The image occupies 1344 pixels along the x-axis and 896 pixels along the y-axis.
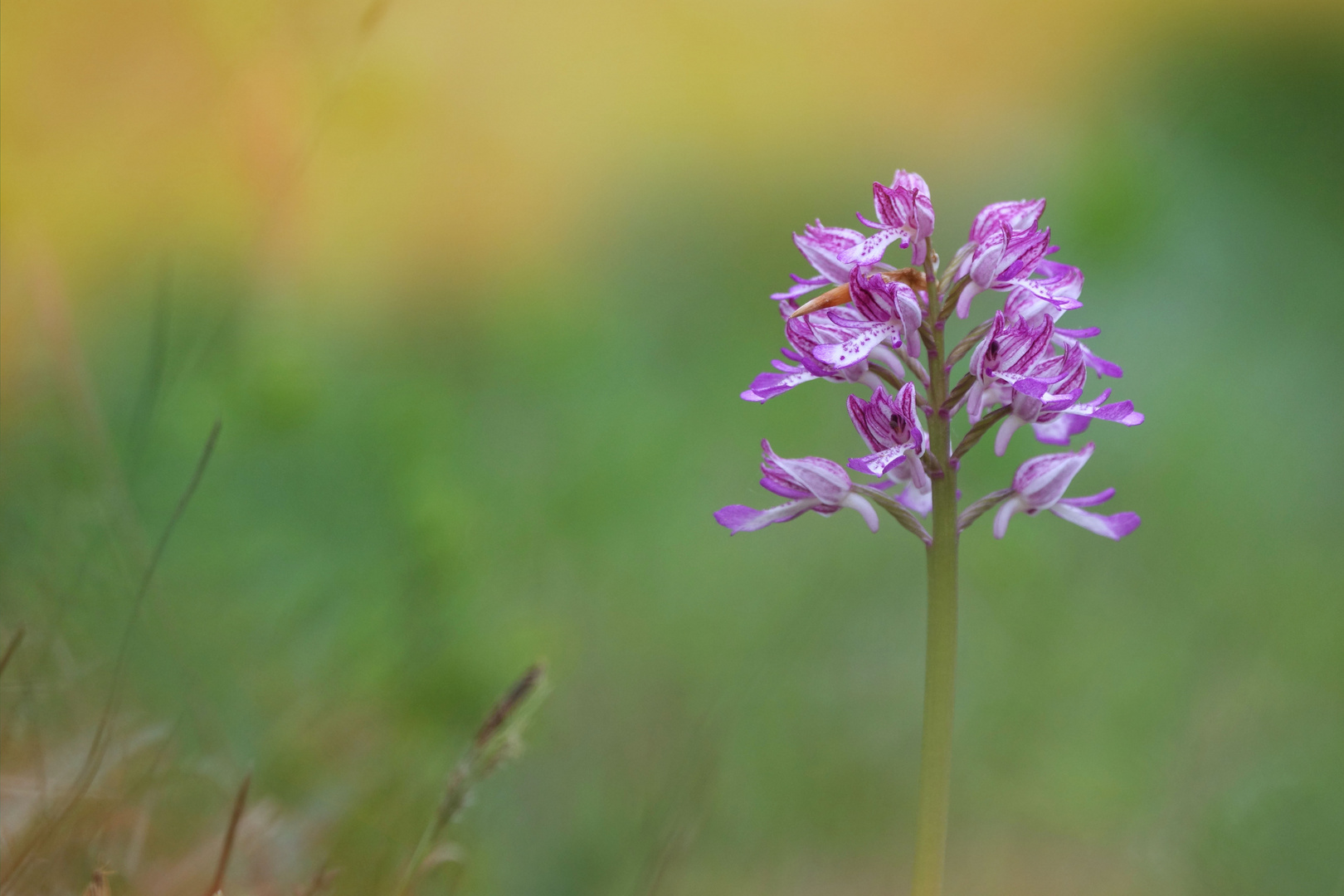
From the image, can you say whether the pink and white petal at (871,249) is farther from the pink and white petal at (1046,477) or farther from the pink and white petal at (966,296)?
the pink and white petal at (1046,477)

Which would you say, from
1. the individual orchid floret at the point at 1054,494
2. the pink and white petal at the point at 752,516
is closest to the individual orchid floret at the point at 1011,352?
the individual orchid floret at the point at 1054,494

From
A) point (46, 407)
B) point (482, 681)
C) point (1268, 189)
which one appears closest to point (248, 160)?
point (46, 407)

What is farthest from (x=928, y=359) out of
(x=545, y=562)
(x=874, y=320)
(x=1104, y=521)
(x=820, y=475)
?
(x=545, y=562)

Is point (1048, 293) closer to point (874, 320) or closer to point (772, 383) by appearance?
point (874, 320)

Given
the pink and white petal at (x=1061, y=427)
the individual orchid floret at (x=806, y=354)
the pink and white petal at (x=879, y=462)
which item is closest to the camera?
the pink and white petal at (x=879, y=462)

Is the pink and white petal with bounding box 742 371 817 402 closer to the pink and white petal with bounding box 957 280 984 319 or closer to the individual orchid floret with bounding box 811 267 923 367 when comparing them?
the individual orchid floret with bounding box 811 267 923 367

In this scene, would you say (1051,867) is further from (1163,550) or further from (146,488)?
(146,488)
